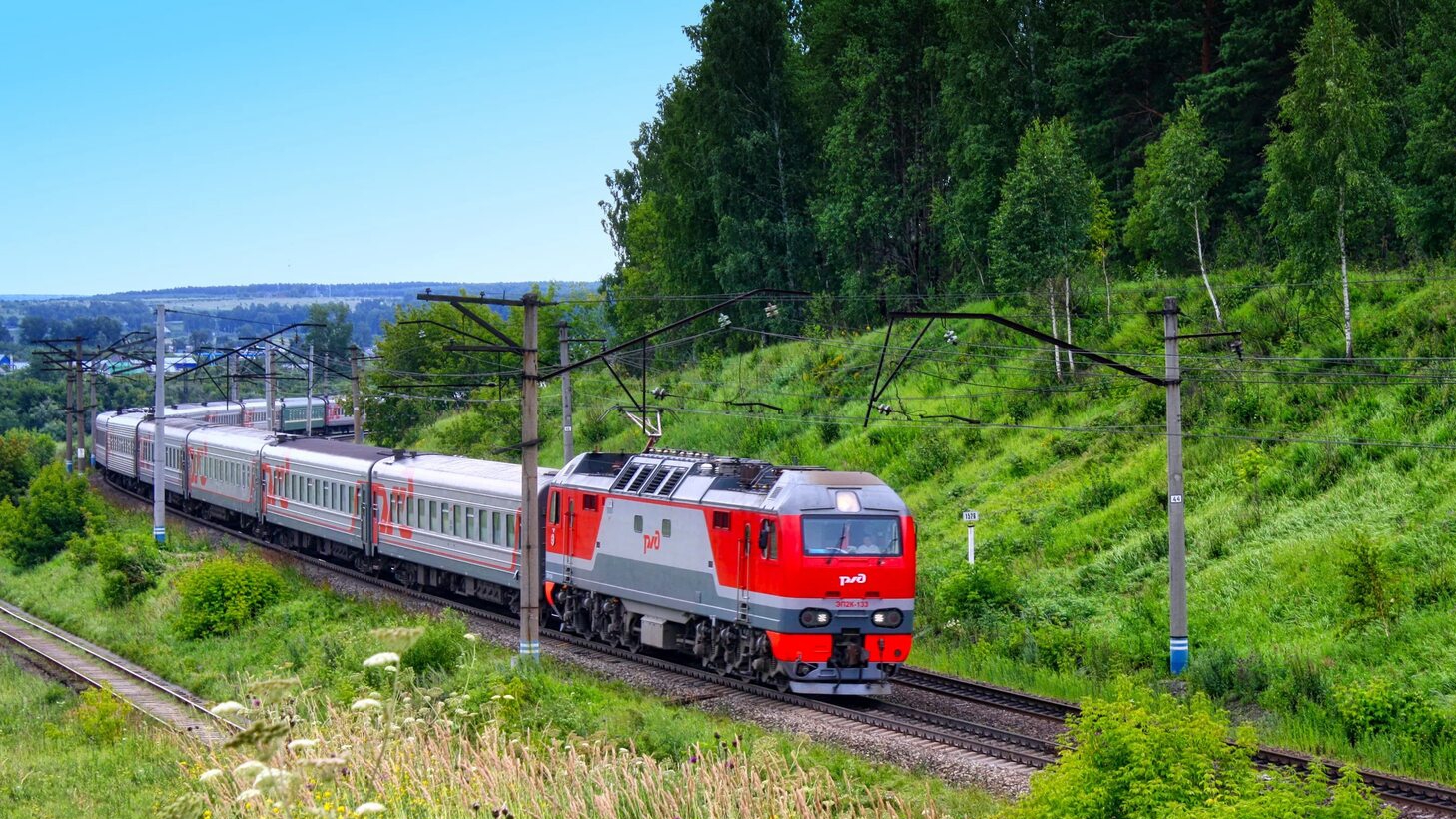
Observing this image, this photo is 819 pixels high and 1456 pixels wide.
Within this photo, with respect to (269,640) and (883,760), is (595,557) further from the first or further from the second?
(883,760)

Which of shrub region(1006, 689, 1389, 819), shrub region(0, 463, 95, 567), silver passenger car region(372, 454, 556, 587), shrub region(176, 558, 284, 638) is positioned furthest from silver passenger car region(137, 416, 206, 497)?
shrub region(1006, 689, 1389, 819)

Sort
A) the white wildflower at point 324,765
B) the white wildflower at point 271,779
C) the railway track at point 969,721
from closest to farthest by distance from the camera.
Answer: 1. the white wildflower at point 271,779
2. the white wildflower at point 324,765
3. the railway track at point 969,721

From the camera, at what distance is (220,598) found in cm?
3123

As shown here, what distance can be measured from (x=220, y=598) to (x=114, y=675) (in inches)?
140

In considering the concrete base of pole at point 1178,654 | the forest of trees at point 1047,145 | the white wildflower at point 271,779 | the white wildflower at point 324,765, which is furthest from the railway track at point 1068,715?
the forest of trees at point 1047,145

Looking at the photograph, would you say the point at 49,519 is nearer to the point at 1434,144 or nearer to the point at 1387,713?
the point at 1387,713

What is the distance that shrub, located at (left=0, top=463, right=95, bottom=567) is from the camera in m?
48.1

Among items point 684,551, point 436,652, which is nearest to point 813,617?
point 684,551

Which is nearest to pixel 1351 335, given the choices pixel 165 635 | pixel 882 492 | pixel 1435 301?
pixel 1435 301

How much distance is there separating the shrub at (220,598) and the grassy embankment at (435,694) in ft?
1.06

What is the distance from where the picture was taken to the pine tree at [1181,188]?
37719 millimetres

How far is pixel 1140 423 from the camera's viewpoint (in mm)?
34219

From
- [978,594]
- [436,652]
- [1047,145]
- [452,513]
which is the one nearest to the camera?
[436,652]

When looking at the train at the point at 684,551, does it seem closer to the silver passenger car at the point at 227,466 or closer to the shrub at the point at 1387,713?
the shrub at the point at 1387,713
